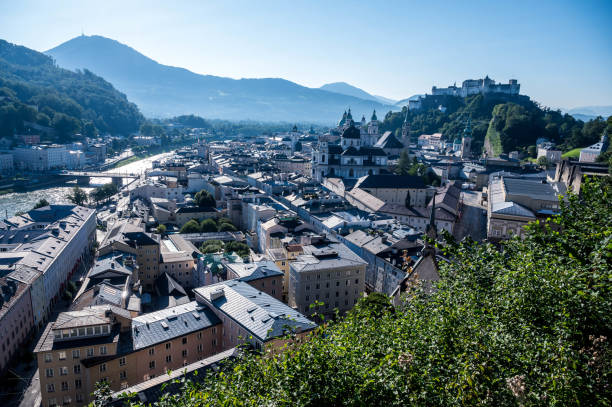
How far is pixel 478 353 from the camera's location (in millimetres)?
7480

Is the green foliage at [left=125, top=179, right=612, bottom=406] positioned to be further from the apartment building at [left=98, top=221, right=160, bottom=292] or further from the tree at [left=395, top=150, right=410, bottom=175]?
the tree at [left=395, top=150, right=410, bottom=175]

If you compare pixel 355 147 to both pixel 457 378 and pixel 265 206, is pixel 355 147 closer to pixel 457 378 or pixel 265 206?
pixel 265 206

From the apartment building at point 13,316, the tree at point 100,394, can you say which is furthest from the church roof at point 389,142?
the tree at point 100,394

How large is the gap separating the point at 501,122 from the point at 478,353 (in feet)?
313

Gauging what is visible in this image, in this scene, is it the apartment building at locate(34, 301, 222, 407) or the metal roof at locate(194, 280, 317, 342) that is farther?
the metal roof at locate(194, 280, 317, 342)

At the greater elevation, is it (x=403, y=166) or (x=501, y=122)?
(x=501, y=122)

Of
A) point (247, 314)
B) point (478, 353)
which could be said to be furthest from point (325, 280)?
point (478, 353)

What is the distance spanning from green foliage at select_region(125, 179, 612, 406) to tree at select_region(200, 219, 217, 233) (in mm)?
38139

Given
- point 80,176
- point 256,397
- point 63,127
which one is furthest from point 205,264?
point 63,127

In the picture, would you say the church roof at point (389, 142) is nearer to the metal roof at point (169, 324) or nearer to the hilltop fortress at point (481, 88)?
the hilltop fortress at point (481, 88)

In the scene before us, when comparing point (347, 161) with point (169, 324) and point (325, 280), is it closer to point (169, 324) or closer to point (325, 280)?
point (325, 280)

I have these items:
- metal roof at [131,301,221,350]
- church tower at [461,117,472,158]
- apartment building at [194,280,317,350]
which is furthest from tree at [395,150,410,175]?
metal roof at [131,301,221,350]

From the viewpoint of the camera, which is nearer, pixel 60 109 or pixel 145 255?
pixel 145 255

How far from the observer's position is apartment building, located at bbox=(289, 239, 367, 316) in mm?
27500
